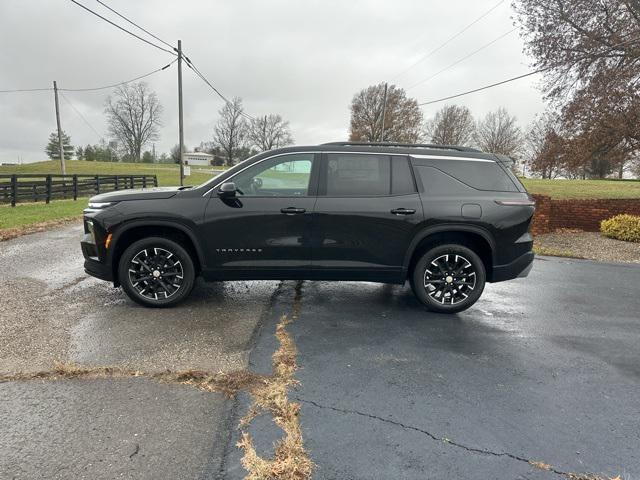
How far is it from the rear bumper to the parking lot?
51 centimetres

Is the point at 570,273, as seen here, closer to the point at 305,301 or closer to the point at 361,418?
the point at 305,301

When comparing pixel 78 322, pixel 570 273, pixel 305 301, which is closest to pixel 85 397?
pixel 78 322

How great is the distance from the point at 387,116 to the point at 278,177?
5421cm

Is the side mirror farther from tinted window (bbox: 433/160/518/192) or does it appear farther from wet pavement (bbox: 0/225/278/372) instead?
tinted window (bbox: 433/160/518/192)

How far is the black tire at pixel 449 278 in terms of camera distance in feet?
14.5

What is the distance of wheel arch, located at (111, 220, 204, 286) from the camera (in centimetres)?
423

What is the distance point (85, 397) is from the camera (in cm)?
269

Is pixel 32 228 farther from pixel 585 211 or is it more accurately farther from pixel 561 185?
pixel 561 185

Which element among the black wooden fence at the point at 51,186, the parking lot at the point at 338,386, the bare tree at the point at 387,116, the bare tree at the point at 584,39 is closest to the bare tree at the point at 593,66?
the bare tree at the point at 584,39

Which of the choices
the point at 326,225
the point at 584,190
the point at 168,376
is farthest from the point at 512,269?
the point at 584,190

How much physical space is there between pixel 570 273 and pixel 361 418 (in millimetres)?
6128

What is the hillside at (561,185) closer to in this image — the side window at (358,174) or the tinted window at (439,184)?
the side window at (358,174)

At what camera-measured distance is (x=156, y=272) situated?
14.2ft

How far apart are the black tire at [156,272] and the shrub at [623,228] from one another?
35.5 feet
